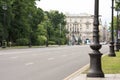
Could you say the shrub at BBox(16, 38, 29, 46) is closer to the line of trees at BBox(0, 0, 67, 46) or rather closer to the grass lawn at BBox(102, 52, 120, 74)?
the line of trees at BBox(0, 0, 67, 46)

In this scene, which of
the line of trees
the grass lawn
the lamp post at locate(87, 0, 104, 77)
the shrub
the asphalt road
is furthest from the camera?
the shrub

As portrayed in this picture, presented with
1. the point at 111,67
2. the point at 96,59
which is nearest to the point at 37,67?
the point at 111,67

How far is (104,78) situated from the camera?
60.3ft

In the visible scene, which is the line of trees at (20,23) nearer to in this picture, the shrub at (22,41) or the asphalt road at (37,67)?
the shrub at (22,41)

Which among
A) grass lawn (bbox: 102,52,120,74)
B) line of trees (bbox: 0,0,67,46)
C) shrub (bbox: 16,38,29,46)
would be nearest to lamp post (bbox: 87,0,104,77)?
grass lawn (bbox: 102,52,120,74)

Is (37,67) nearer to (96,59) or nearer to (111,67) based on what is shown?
(111,67)

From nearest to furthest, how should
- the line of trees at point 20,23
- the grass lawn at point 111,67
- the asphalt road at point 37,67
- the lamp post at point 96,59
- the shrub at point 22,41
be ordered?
the lamp post at point 96,59
the asphalt road at point 37,67
the grass lawn at point 111,67
the line of trees at point 20,23
the shrub at point 22,41

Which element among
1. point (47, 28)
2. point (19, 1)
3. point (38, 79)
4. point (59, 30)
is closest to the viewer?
point (38, 79)

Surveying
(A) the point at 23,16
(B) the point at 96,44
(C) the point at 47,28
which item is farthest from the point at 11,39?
(B) the point at 96,44

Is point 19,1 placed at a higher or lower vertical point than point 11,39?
higher

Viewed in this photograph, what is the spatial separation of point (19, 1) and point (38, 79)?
265ft

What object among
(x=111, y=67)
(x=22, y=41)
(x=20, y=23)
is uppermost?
(x=20, y=23)

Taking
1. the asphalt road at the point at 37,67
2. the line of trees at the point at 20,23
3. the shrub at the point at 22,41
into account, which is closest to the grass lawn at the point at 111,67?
the asphalt road at the point at 37,67

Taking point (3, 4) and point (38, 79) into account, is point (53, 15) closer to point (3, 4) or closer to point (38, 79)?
point (3, 4)
